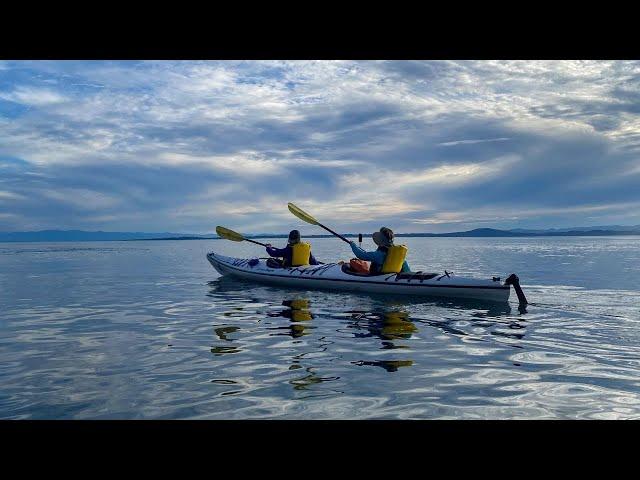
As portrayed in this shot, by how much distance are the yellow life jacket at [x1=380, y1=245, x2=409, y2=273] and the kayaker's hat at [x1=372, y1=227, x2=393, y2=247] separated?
23cm

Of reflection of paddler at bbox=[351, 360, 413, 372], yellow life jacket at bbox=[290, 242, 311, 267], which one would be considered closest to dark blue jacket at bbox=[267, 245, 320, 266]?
yellow life jacket at bbox=[290, 242, 311, 267]

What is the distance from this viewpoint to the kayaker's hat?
46.5 feet

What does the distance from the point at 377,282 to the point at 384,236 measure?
4.56ft

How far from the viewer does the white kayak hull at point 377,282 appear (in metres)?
13.1

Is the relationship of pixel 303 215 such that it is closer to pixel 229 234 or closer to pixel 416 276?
pixel 229 234

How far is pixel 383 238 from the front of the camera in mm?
14320

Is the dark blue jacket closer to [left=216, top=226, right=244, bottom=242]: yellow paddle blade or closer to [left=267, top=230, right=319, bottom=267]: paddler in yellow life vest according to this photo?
[left=267, top=230, right=319, bottom=267]: paddler in yellow life vest

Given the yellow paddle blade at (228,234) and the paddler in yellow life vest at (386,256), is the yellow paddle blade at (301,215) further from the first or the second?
the paddler in yellow life vest at (386,256)

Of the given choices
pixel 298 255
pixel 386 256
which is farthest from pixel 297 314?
pixel 298 255

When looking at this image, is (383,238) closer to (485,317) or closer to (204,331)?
(485,317)

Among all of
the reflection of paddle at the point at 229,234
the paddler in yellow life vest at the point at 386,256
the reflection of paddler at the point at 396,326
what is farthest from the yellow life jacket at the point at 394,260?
the reflection of paddle at the point at 229,234
